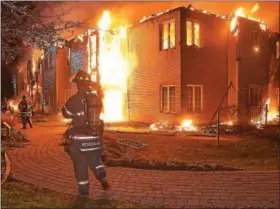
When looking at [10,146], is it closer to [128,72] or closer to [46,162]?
[46,162]

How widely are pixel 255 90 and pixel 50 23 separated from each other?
17018 millimetres

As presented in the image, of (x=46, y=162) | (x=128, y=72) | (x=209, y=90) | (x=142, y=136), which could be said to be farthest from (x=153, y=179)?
(x=128, y=72)

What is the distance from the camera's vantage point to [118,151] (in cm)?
1046

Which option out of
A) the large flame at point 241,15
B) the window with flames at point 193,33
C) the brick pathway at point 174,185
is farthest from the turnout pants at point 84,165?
the large flame at point 241,15

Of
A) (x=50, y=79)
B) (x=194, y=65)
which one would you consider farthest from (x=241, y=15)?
(x=50, y=79)

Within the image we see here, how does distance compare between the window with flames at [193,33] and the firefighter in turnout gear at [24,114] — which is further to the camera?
the window with flames at [193,33]

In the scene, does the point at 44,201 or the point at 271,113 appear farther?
the point at 271,113

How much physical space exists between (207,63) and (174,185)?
43.2 ft

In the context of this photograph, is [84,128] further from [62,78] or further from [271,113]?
[62,78]

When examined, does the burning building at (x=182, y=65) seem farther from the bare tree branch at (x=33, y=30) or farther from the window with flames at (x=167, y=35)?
the bare tree branch at (x=33, y=30)

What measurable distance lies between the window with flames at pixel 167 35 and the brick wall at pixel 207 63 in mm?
744

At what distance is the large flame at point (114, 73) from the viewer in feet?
70.7

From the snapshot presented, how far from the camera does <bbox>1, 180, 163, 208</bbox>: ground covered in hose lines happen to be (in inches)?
209

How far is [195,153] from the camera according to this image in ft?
35.1
